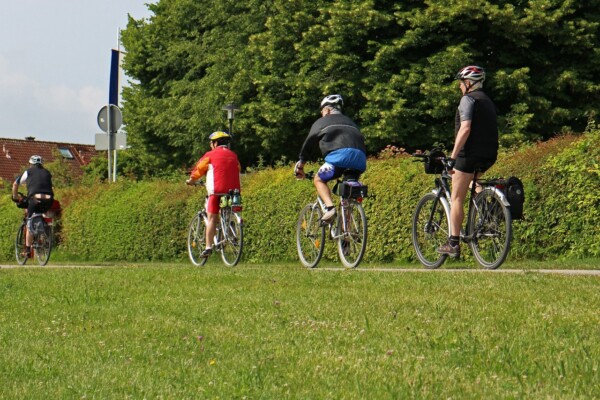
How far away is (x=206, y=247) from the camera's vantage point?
14336 mm

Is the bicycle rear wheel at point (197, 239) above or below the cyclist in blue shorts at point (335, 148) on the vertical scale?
below

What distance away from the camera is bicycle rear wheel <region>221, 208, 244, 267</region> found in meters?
14.0

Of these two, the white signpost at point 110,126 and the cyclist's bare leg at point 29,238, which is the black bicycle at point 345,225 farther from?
the white signpost at point 110,126

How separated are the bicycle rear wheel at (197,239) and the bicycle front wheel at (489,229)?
17.8ft

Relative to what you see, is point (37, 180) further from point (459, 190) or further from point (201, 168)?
point (459, 190)

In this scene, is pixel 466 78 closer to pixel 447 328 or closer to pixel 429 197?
pixel 429 197

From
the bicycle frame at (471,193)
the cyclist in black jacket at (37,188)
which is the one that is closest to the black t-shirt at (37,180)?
the cyclist in black jacket at (37,188)

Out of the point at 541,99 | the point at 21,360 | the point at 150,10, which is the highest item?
the point at 150,10

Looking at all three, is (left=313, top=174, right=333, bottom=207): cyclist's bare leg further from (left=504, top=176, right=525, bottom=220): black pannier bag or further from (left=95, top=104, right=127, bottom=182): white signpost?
(left=95, top=104, right=127, bottom=182): white signpost

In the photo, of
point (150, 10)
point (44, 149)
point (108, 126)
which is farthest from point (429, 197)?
point (44, 149)

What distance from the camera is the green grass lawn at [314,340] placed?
4.41 m

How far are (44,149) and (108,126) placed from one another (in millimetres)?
59452

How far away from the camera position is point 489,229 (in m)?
10.3

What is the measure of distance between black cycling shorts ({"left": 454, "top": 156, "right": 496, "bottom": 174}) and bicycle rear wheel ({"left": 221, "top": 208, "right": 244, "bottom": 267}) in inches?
176
